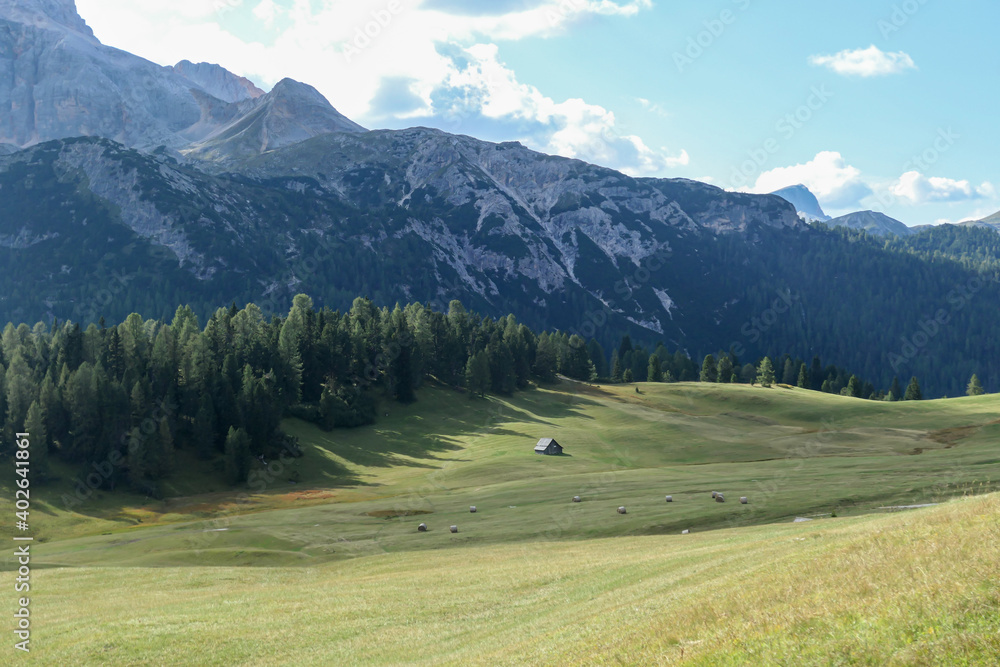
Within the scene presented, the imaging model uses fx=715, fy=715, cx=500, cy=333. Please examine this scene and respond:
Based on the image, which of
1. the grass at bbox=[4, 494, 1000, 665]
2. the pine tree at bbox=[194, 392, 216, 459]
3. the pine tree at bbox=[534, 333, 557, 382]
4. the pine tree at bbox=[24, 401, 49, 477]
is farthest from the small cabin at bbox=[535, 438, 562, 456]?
the pine tree at bbox=[24, 401, 49, 477]

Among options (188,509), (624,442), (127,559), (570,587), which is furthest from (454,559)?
(624,442)

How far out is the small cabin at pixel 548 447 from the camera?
121425 mm

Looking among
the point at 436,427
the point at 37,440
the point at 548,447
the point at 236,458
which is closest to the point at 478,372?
the point at 436,427

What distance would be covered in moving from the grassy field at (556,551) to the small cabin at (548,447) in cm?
210

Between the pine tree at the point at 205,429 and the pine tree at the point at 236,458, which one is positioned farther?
the pine tree at the point at 205,429

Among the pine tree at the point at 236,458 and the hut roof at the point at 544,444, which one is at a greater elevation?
the hut roof at the point at 544,444

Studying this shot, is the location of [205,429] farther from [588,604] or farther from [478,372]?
[588,604]

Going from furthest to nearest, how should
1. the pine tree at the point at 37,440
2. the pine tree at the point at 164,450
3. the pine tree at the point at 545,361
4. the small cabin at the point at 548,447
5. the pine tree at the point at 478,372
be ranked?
the pine tree at the point at 545,361 → the pine tree at the point at 478,372 → the small cabin at the point at 548,447 → the pine tree at the point at 164,450 → the pine tree at the point at 37,440

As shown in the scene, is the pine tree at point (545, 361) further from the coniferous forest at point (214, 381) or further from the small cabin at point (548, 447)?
the small cabin at point (548, 447)

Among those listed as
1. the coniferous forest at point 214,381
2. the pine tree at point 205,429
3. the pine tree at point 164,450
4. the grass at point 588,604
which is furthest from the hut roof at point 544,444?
the grass at point 588,604

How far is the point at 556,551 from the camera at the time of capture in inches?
2115

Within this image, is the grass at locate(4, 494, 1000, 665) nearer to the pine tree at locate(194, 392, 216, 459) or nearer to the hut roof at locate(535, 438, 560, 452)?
the hut roof at locate(535, 438, 560, 452)

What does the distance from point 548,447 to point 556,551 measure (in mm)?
68280

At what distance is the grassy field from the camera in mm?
19312
